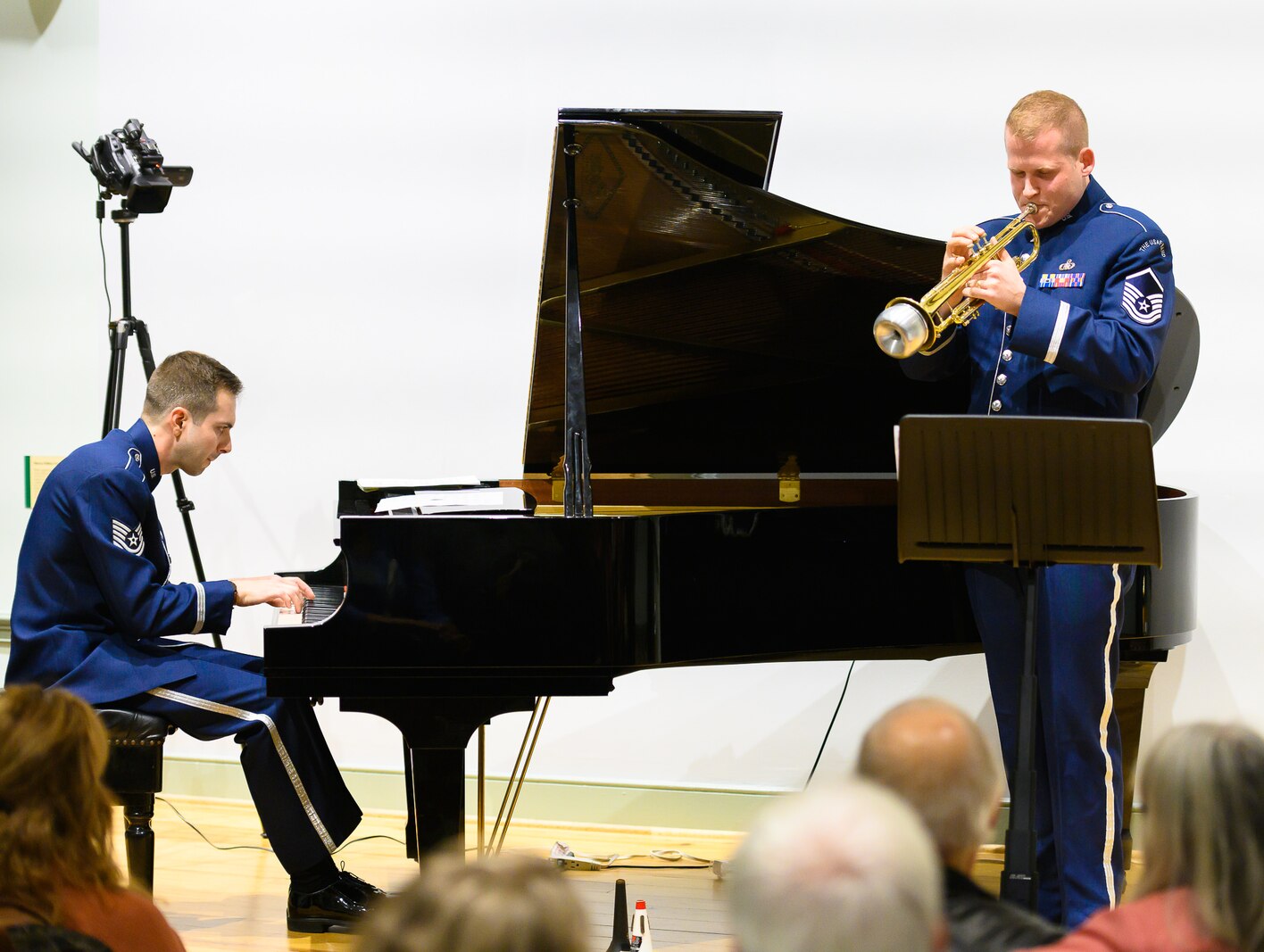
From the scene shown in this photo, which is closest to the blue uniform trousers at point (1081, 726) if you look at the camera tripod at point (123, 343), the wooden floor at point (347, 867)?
the wooden floor at point (347, 867)

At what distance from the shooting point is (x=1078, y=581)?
2.90 meters

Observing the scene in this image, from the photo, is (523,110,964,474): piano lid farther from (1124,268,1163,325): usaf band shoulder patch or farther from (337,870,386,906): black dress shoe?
(337,870,386,906): black dress shoe

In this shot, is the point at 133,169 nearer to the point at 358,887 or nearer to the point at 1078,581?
the point at 358,887

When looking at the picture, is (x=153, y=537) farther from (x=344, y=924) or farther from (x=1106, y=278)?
(x=1106, y=278)

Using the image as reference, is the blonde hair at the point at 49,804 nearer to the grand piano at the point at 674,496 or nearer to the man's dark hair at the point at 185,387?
the grand piano at the point at 674,496

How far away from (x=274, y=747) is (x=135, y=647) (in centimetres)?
41

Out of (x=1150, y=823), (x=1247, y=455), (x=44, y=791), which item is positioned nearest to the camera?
(x=1150, y=823)

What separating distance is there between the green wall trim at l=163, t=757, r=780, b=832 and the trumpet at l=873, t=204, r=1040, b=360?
200 cm

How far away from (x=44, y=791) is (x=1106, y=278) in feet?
7.46

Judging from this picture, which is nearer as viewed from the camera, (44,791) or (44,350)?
(44,791)

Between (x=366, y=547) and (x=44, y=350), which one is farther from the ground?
(x=44, y=350)

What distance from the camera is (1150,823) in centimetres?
143

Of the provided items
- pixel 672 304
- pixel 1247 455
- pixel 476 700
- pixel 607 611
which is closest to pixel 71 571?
pixel 476 700

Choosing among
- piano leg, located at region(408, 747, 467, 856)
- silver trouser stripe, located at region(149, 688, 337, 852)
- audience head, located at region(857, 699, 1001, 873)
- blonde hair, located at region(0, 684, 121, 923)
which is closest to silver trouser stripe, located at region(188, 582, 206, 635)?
silver trouser stripe, located at region(149, 688, 337, 852)
